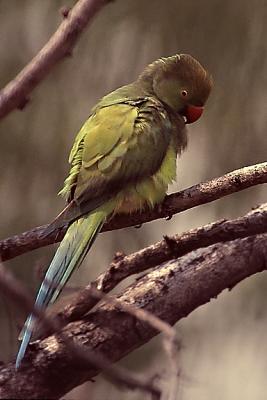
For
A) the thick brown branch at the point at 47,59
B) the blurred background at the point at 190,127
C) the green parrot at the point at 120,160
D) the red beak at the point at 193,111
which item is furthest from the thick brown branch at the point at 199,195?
the blurred background at the point at 190,127

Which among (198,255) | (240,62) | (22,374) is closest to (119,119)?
(198,255)

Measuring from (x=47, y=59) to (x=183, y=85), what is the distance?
1293 millimetres

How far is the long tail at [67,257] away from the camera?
4.19 feet

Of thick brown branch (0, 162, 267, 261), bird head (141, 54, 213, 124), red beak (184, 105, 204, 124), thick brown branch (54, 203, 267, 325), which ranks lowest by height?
thick brown branch (54, 203, 267, 325)

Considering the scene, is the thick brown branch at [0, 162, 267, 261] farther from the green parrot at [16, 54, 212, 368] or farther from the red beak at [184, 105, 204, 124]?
the red beak at [184, 105, 204, 124]

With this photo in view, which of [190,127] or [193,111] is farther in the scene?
[190,127]

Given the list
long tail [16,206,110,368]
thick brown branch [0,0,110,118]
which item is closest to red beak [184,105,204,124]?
long tail [16,206,110,368]

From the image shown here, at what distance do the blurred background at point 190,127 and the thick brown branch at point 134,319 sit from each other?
1072 millimetres

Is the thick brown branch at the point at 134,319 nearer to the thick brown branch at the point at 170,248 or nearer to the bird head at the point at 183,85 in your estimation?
the thick brown branch at the point at 170,248

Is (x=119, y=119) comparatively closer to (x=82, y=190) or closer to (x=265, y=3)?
(x=82, y=190)

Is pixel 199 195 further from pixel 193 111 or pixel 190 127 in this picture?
pixel 190 127

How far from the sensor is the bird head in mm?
1814

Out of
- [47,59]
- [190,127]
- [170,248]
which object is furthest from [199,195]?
[190,127]

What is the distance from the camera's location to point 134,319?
136 centimetres
